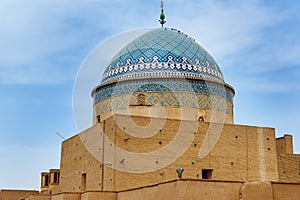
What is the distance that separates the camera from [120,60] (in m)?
14.9

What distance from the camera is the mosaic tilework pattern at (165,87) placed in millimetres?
14070

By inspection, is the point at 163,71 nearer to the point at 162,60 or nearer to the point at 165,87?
the point at 162,60

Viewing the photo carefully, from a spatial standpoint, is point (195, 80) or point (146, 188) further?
point (195, 80)

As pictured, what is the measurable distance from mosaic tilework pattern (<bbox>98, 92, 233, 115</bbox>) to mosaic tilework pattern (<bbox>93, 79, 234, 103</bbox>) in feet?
0.40

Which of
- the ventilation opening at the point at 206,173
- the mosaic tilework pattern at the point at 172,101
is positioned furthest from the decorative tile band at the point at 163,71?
the ventilation opening at the point at 206,173

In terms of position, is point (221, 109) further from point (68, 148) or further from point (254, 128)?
point (68, 148)

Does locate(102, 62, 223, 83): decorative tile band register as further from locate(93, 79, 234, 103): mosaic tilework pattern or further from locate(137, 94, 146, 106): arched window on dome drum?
locate(137, 94, 146, 106): arched window on dome drum

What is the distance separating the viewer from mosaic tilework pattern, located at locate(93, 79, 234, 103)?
14.1 metres

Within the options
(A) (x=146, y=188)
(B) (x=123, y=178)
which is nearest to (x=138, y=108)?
(B) (x=123, y=178)

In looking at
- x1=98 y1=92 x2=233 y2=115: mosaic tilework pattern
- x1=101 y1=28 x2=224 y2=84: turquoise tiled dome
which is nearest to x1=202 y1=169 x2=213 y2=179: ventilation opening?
x1=98 y1=92 x2=233 y2=115: mosaic tilework pattern

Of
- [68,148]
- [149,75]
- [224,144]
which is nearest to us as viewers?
[224,144]

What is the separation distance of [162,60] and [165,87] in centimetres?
82

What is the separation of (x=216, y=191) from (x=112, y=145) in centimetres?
390

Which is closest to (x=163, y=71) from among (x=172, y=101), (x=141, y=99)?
(x=172, y=101)
